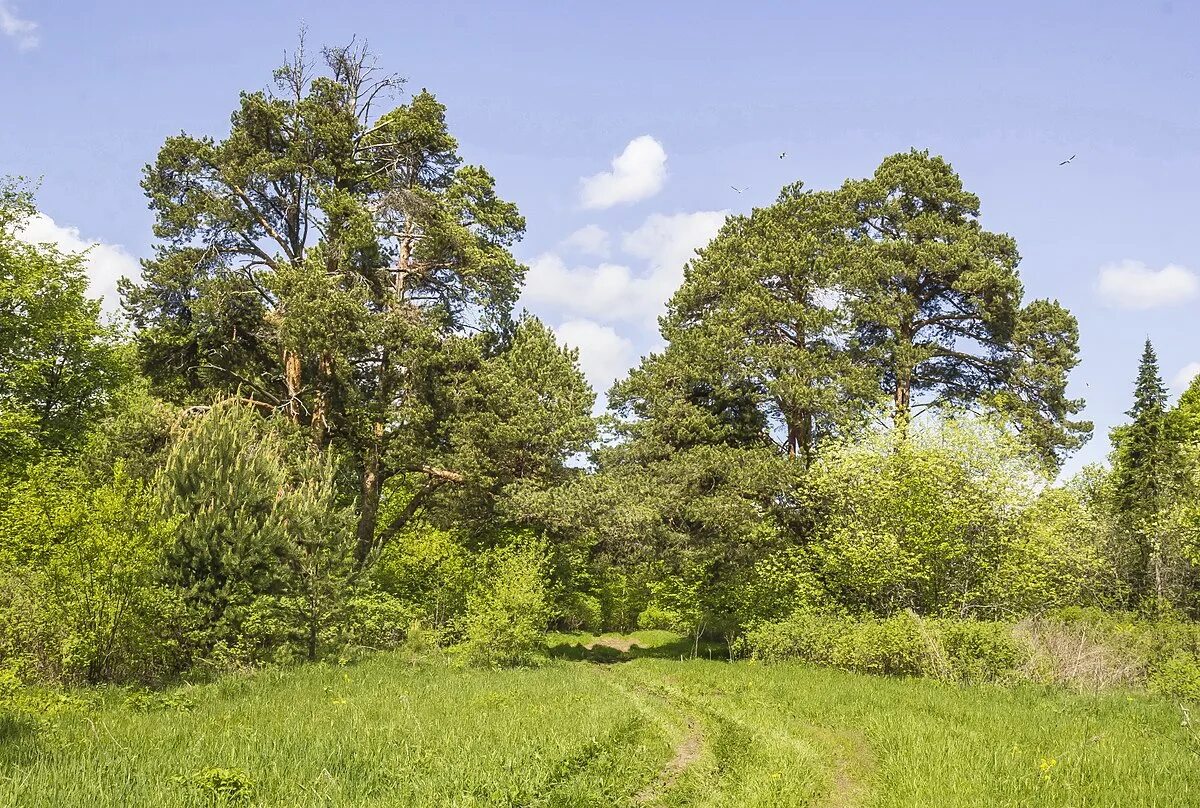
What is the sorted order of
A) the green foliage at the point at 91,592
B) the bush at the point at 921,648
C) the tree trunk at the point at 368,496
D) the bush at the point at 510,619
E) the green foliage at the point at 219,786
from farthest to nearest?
the tree trunk at the point at 368,496 < the bush at the point at 510,619 < the bush at the point at 921,648 < the green foliage at the point at 91,592 < the green foliage at the point at 219,786

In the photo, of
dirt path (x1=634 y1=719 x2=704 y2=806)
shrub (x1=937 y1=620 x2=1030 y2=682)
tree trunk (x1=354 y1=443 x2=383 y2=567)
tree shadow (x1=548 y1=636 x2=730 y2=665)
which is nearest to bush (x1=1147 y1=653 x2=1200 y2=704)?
shrub (x1=937 y1=620 x2=1030 y2=682)

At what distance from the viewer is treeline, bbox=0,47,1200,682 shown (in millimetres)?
25234

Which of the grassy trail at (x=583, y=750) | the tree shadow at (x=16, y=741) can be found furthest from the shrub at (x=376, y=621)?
the tree shadow at (x=16, y=741)

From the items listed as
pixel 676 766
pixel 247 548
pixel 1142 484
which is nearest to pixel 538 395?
pixel 247 548

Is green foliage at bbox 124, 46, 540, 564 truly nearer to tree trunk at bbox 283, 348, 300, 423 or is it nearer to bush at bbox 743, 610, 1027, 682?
tree trunk at bbox 283, 348, 300, 423

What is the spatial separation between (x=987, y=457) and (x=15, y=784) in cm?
2821

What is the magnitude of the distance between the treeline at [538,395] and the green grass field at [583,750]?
10.0 meters

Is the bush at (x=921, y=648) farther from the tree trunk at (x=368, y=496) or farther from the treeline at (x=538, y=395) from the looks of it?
the tree trunk at (x=368, y=496)

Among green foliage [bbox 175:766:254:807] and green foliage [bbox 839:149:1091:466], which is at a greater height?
green foliage [bbox 839:149:1091:466]

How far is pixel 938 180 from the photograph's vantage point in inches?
1278

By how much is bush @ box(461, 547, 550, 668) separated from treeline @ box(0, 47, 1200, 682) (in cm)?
15

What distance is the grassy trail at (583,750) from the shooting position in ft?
20.5

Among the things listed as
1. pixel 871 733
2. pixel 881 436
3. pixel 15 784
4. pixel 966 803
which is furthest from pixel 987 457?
pixel 15 784

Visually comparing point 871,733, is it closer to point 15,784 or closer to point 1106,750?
point 1106,750
